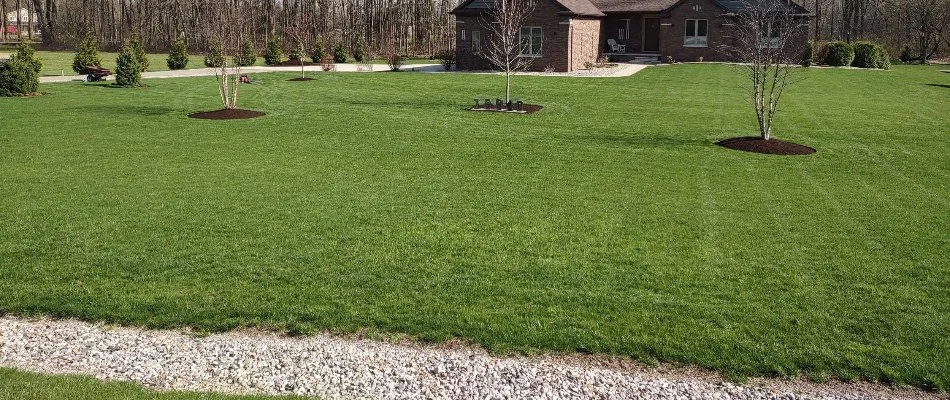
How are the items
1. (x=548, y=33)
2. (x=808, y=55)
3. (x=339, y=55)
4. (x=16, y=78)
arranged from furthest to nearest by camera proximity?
(x=339, y=55) < (x=808, y=55) < (x=548, y=33) < (x=16, y=78)

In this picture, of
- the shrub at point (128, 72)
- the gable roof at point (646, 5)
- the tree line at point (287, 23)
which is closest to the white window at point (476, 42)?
the gable roof at point (646, 5)

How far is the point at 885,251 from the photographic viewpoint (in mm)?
8414

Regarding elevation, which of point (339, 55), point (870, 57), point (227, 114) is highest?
point (339, 55)

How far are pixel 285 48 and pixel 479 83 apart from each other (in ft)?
96.7

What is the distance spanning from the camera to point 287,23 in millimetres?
60438

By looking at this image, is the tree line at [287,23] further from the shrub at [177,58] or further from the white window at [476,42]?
the white window at [476,42]

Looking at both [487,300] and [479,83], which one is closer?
[487,300]

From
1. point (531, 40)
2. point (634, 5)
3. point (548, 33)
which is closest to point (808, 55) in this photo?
point (634, 5)

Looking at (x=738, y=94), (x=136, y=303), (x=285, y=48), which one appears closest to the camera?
(x=136, y=303)

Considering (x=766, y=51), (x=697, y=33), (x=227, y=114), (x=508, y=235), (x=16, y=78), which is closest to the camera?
(x=508, y=235)

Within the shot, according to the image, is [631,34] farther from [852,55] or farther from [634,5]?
[852,55]

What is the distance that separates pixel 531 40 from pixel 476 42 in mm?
2951

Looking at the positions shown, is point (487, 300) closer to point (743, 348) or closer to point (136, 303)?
point (743, 348)

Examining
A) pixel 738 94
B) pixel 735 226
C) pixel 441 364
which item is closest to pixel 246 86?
pixel 738 94
